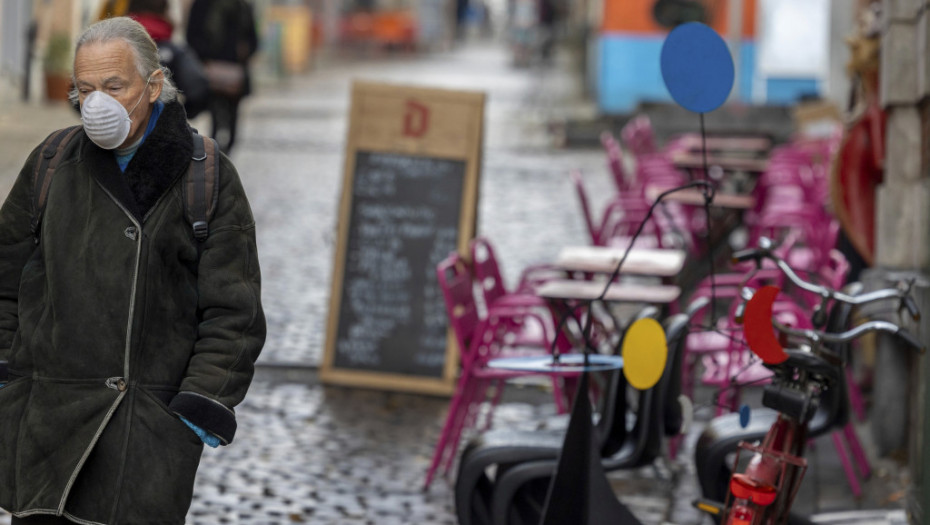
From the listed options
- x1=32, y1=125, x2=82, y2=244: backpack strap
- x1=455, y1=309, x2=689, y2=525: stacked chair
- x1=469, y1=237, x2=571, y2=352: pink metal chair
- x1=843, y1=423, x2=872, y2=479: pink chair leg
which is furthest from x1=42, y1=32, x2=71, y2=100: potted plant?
x1=32, y1=125, x2=82, y2=244: backpack strap

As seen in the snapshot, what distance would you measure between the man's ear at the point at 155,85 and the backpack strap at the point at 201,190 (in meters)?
0.14

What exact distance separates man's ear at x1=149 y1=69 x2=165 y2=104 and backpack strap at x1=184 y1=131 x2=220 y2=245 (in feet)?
0.46

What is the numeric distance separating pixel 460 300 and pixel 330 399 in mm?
1417

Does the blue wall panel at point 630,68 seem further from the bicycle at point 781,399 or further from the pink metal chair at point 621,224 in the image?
the bicycle at point 781,399

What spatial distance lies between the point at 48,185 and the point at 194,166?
0.32 meters

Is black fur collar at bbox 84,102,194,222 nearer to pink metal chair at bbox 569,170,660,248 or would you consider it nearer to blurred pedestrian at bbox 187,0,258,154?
pink metal chair at bbox 569,170,660,248

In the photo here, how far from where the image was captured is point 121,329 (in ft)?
11.0

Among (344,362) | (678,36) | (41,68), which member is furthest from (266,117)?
(678,36)

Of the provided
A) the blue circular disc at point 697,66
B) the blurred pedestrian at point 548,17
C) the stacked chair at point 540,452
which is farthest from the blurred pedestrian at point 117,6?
the blurred pedestrian at point 548,17

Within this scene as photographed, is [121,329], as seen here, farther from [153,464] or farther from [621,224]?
[621,224]

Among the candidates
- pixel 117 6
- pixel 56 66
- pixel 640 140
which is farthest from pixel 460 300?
pixel 56 66

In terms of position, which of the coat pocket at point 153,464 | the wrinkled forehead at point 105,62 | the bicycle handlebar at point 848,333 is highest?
the wrinkled forehead at point 105,62

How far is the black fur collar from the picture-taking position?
3352mm

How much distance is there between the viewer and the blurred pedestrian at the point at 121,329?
333 centimetres
